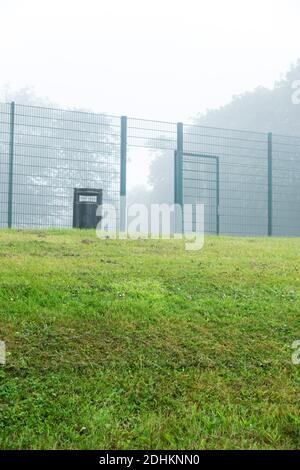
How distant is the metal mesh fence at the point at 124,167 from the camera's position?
12078 millimetres

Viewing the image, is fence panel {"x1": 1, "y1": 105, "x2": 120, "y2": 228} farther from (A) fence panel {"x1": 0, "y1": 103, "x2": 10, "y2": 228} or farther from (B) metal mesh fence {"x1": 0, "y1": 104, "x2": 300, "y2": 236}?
(A) fence panel {"x1": 0, "y1": 103, "x2": 10, "y2": 228}

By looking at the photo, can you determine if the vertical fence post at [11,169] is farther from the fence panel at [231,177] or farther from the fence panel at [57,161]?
the fence panel at [231,177]

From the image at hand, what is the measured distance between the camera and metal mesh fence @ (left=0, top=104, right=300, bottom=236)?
1208 cm

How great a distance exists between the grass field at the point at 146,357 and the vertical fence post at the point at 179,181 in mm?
6641

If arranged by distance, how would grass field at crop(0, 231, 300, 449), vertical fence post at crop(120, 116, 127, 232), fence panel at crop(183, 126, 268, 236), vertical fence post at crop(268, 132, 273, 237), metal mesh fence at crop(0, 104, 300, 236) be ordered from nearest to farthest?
grass field at crop(0, 231, 300, 449)
metal mesh fence at crop(0, 104, 300, 236)
vertical fence post at crop(120, 116, 127, 232)
fence panel at crop(183, 126, 268, 236)
vertical fence post at crop(268, 132, 273, 237)

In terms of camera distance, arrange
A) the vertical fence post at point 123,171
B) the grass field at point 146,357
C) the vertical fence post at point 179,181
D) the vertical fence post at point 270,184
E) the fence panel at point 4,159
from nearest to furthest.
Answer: the grass field at point 146,357, the fence panel at point 4,159, the vertical fence post at point 123,171, the vertical fence post at point 179,181, the vertical fence post at point 270,184

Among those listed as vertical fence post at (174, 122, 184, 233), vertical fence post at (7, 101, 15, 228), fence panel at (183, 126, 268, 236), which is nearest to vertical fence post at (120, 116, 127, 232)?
vertical fence post at (174, 122, 184, 233)

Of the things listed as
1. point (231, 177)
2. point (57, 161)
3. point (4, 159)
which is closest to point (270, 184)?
point (231, 177)

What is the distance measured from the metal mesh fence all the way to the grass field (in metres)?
5.78

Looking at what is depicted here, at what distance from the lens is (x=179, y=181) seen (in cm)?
1334

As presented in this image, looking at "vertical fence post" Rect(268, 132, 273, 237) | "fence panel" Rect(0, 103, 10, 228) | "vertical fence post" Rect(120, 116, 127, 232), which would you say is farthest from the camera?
"vertical fence post" Rect(268, 132, 273, 237)

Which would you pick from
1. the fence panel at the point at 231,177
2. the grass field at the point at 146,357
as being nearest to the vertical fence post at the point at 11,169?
the fence panel at the point at 231,177

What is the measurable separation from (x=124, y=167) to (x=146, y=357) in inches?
348
